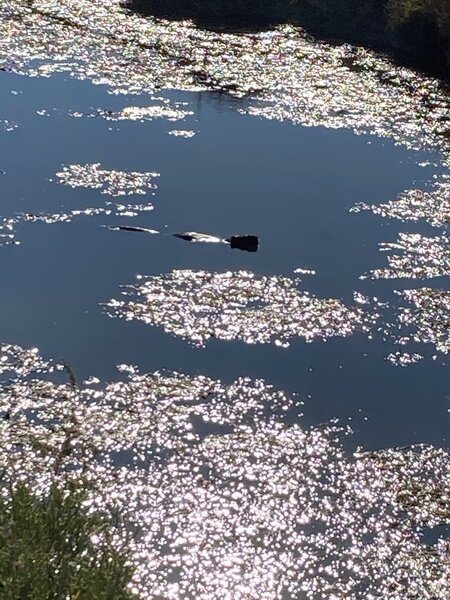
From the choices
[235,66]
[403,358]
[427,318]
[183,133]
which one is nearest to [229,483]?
[403,358]

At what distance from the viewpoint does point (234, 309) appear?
457 inches

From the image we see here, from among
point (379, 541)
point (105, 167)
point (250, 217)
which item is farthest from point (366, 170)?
point (379, 541)

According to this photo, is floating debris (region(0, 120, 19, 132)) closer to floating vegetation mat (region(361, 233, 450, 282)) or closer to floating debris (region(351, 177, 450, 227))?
floating debris (region(351, 177, 450, 227))

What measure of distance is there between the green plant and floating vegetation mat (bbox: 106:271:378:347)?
5.52 metres

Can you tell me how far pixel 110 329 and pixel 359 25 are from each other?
17.1 meters

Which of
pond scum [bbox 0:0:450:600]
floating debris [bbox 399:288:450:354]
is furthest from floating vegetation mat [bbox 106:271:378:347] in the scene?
→ floating debris [bbox 399:288:450:354]

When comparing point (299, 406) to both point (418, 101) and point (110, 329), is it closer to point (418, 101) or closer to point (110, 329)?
point (110, 329)

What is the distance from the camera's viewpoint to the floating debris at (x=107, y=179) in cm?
1422

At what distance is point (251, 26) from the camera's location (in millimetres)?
24672

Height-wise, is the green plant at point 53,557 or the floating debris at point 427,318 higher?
the green plant at point 53,557

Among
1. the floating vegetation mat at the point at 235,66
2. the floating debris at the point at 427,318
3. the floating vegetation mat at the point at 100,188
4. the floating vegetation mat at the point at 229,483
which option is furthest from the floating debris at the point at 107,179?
the floating vegetation mat at the point at 229,483

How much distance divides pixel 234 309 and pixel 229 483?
129 inches

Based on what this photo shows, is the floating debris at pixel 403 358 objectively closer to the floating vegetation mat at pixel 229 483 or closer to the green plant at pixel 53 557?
the floating vegetation mat at pixel 229 483

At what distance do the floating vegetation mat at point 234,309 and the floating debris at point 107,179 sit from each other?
254 cm
